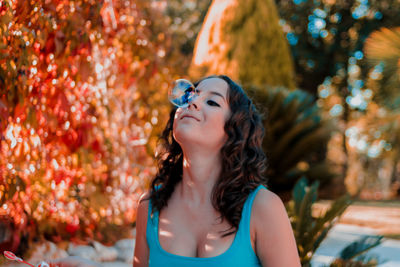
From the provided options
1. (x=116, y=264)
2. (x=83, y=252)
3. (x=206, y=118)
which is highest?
(x=206, y=118)

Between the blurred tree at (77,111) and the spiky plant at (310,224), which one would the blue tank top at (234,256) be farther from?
the spiky plant at (310,224)

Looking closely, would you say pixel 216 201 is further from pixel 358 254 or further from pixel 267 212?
pixel 358 254

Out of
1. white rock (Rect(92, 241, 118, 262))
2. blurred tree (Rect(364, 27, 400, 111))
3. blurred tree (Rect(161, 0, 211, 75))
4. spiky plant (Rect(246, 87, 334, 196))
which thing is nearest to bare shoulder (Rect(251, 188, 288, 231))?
white rock (Rect(92, 241, 118, 262))

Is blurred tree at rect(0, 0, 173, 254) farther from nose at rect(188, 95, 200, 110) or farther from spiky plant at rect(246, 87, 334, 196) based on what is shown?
spiky plant at rect(246, 87, 334, 196)

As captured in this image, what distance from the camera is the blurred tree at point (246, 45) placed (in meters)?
8.07

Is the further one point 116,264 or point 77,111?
point 116,264

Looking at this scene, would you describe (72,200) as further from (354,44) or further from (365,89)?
(365,89)

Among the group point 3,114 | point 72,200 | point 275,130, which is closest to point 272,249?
point 3,114

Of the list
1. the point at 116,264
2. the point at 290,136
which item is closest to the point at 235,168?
the point at 116,264

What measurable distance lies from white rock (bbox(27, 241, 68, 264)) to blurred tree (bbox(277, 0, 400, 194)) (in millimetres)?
15572

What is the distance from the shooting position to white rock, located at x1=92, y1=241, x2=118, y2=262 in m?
4.24

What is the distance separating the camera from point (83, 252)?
160 inches

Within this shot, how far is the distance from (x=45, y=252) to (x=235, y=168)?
8.17 ft

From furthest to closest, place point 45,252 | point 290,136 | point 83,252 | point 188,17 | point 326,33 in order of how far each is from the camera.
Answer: point 188,17 < point 326,33 < point 290,136 < point 83,252 < point 45,252
